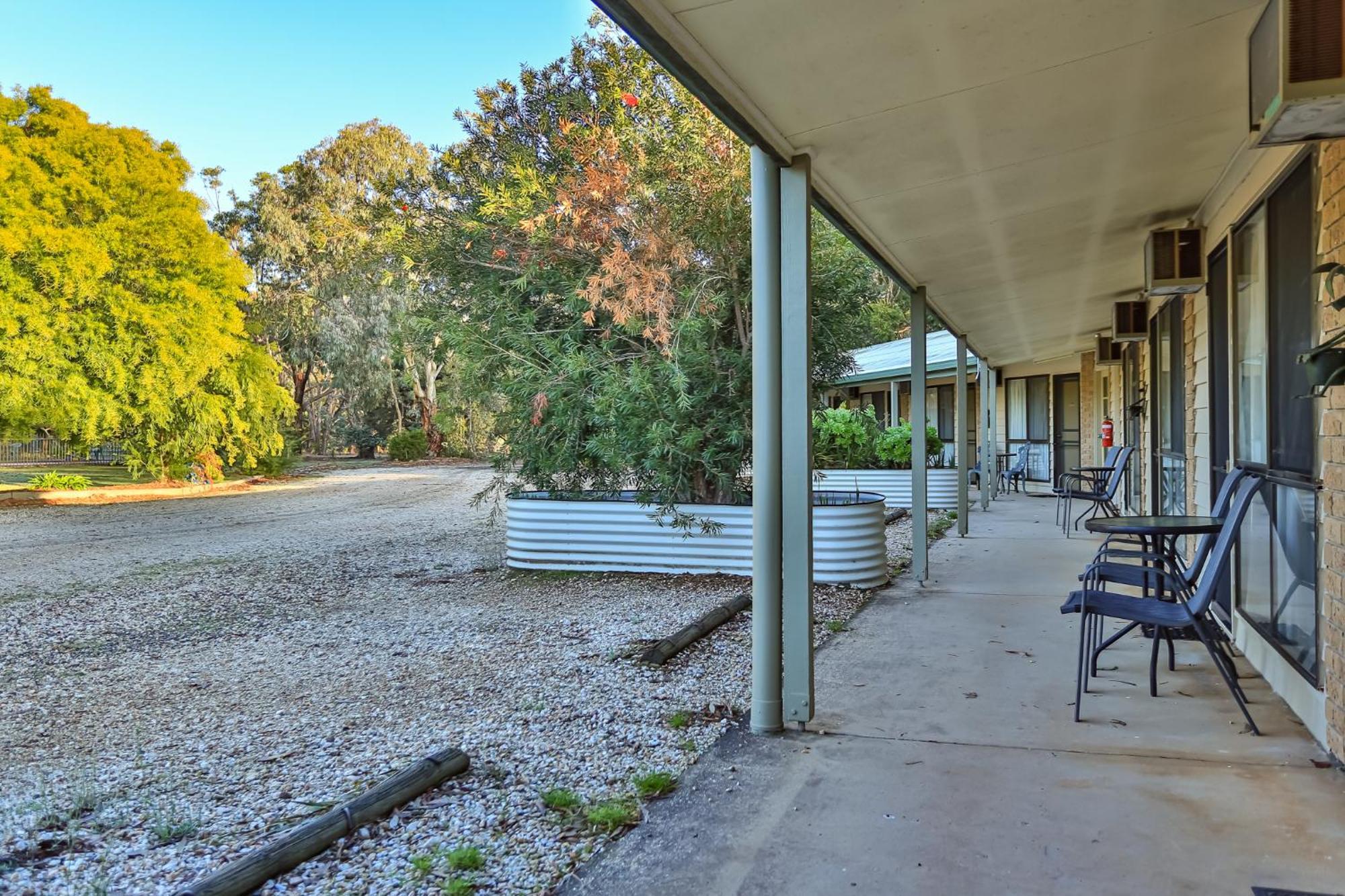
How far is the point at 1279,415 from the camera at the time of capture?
323 centimetres

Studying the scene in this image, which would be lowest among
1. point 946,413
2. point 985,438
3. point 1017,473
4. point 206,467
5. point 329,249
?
point 1017,473

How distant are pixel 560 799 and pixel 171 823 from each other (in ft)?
3.54

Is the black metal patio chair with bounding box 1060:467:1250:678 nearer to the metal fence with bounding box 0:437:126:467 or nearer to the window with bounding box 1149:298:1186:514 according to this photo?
the window with bounding box 1149:298:1186:514

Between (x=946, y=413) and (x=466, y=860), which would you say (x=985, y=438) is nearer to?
(x=946, y=413)

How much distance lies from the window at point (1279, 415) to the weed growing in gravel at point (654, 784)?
2.12 meters

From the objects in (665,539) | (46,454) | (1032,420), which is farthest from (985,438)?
(46,454)

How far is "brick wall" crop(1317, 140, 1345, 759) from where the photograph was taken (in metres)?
2.50

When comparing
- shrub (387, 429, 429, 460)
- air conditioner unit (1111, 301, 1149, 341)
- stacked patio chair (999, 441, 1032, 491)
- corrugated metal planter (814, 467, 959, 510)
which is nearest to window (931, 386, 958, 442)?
stacked patio chair (999, 441, 1032, 491)

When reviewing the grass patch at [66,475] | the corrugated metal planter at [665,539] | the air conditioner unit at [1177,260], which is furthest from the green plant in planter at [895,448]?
the grass patch at [66,475]

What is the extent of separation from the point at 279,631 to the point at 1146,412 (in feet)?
Answer: 22.5

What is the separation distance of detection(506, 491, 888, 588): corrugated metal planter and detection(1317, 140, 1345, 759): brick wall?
330 centimetres

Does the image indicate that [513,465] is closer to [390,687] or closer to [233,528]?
[390,687]

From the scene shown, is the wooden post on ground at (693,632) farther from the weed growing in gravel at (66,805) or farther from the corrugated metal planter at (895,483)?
the corrugated metal planter at (895,483)

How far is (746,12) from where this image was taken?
6.66 feet
